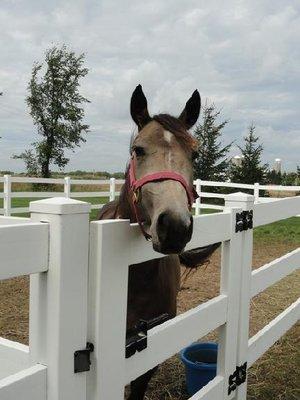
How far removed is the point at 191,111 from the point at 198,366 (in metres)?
1.79

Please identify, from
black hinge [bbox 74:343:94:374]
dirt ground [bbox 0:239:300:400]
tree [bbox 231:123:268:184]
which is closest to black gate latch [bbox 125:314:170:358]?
black hinge [bbox 74:343:94:374]

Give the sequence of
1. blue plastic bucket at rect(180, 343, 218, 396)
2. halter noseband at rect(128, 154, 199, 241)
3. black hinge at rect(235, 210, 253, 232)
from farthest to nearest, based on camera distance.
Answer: blue plastic bucket at rect(180, 343, 218, 396) < black hinge at rect(235, 210, 253, 232) < halter noseband at rect(128, 154, 199, 241)

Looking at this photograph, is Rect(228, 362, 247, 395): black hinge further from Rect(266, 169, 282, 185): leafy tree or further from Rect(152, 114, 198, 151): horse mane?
Rect(266, 169, 282, 185): leafy tree

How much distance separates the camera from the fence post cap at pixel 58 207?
127 centimetres

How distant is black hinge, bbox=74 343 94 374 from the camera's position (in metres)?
1.36

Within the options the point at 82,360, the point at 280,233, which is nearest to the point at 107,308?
the point at 82,360

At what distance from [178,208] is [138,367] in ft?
2.21

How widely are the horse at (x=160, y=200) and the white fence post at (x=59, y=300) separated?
0.38m

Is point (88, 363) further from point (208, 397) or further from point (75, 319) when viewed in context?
point (208, 397)

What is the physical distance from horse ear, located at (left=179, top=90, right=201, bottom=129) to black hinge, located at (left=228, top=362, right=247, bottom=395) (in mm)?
1520

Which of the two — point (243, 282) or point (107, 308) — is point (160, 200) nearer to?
point (107, 308)

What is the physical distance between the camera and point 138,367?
1.73 meters

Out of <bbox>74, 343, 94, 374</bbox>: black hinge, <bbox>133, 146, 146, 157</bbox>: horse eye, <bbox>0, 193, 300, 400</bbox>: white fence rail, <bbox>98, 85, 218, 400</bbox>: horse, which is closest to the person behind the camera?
<bbox>0, 193, 300, 400</bbox>: white fence rail

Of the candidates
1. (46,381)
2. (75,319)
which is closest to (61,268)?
(75,319)
